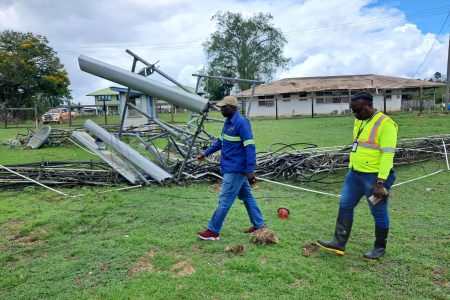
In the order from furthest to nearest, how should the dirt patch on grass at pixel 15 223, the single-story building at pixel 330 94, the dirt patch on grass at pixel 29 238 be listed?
the single-story building at pixel 330 94 < the dirt patch on grass at pixel 15 223 < the dirt patch on grass at pixel 29 238

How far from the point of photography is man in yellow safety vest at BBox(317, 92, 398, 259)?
11.9 ft

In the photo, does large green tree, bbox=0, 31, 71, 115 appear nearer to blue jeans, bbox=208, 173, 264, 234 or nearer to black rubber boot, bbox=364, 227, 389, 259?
blue jeans, bbox=208, 173, 264, 234

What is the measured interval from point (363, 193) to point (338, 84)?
35060 mm

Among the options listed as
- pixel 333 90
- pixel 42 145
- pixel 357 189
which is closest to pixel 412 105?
pixel 333 90

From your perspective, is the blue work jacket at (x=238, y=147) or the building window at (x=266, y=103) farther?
the building window at (x=266, y=103)

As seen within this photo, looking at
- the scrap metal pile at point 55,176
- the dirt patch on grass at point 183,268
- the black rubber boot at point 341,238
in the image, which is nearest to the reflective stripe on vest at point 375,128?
the black rubber boot at point 341,238

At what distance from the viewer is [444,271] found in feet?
11.8

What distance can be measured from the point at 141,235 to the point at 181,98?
2.51 metres

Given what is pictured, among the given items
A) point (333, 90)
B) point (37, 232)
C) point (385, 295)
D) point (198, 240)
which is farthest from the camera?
point (333, 90)

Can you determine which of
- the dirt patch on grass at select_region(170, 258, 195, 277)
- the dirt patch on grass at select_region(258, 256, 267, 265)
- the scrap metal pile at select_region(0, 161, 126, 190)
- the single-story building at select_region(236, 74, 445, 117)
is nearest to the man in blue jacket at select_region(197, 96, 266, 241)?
the dirt patch on grass at select_region(170, 258, 195, 277)

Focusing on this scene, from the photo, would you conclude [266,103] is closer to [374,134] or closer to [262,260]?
[374,134]

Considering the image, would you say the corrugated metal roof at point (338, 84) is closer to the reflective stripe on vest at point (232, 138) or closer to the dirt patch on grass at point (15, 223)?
the dirt patch on grass at point (15, 223)

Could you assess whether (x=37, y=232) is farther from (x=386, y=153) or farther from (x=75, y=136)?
(x=75, y=136)

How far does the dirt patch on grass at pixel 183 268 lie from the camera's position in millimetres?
3620
